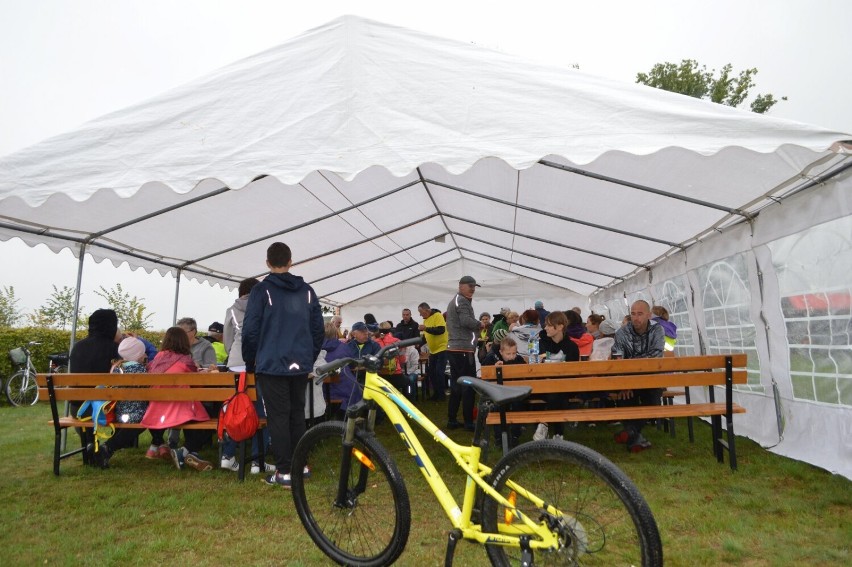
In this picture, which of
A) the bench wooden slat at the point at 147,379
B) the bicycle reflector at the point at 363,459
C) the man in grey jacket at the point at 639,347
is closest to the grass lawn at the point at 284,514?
the man in grey jacket at the point at 639,347

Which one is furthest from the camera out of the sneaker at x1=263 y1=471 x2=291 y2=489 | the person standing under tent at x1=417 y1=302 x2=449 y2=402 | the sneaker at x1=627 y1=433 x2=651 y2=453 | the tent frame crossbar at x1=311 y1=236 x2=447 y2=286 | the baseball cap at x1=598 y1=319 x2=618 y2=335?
the tent frame crossbar at x1=311 y1=236 x2=447 y2=286

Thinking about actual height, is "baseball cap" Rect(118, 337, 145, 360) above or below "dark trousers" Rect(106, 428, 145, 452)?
above

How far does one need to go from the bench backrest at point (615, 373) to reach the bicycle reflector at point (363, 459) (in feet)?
6.31

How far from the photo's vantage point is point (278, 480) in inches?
166

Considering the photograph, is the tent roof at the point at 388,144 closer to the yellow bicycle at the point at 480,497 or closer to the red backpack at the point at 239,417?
the red backpack at the point at 239,417

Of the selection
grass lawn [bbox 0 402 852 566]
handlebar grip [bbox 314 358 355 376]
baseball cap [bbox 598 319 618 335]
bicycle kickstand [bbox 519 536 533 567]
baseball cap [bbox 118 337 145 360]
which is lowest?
grass lawn [bbox 0 402 852 566]

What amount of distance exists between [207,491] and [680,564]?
3.16 meters

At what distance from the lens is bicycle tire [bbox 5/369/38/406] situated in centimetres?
1072

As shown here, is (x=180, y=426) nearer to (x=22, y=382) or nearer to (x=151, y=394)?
(x=151, y=394)

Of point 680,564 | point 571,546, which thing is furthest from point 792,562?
point 571,546

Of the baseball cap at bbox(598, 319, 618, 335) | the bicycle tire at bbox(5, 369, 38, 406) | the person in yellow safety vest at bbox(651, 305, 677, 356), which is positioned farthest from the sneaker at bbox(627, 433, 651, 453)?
the bicycle tire at bbox(5, 369, 38, 406)

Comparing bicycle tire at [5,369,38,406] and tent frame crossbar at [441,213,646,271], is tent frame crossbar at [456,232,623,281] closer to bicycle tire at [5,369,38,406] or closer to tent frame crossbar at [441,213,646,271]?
tent frame crossbar at [441,213,646,271]

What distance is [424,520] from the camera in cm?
344

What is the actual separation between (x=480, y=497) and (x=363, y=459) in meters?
0.67
